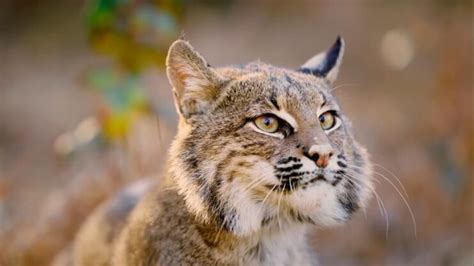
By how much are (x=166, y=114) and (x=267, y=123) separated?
10.4 feet

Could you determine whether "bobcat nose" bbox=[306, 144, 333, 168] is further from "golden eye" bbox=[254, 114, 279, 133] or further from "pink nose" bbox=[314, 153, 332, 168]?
"golden eye" bbox=[254, 114, 279, 133]

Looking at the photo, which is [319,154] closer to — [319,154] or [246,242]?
[319,154]

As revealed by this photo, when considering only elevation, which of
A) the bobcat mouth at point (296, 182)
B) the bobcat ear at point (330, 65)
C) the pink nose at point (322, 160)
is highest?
the bobcat ear at point (330, 65)

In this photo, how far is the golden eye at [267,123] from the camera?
5.11 meters

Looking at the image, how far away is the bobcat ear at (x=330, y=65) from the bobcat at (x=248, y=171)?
5cm

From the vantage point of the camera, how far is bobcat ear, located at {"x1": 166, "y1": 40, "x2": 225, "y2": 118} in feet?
17.4

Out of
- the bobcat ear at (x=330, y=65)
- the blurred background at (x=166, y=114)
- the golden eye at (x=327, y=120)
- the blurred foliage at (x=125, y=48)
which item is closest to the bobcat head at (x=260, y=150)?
the golden eye at (x=327, y=120)

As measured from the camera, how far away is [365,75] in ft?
47.0

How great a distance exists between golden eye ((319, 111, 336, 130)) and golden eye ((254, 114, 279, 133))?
33cm

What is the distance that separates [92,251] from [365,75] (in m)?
8.58

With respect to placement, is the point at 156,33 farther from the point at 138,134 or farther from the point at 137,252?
the point at 137,252

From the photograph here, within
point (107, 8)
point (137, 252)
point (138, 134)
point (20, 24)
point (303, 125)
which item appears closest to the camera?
point (303, 125)

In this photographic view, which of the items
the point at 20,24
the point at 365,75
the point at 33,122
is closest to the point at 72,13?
the point at 20,24

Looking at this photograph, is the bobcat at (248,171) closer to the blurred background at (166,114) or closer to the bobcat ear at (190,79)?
the bobcat ear at (190,79)
